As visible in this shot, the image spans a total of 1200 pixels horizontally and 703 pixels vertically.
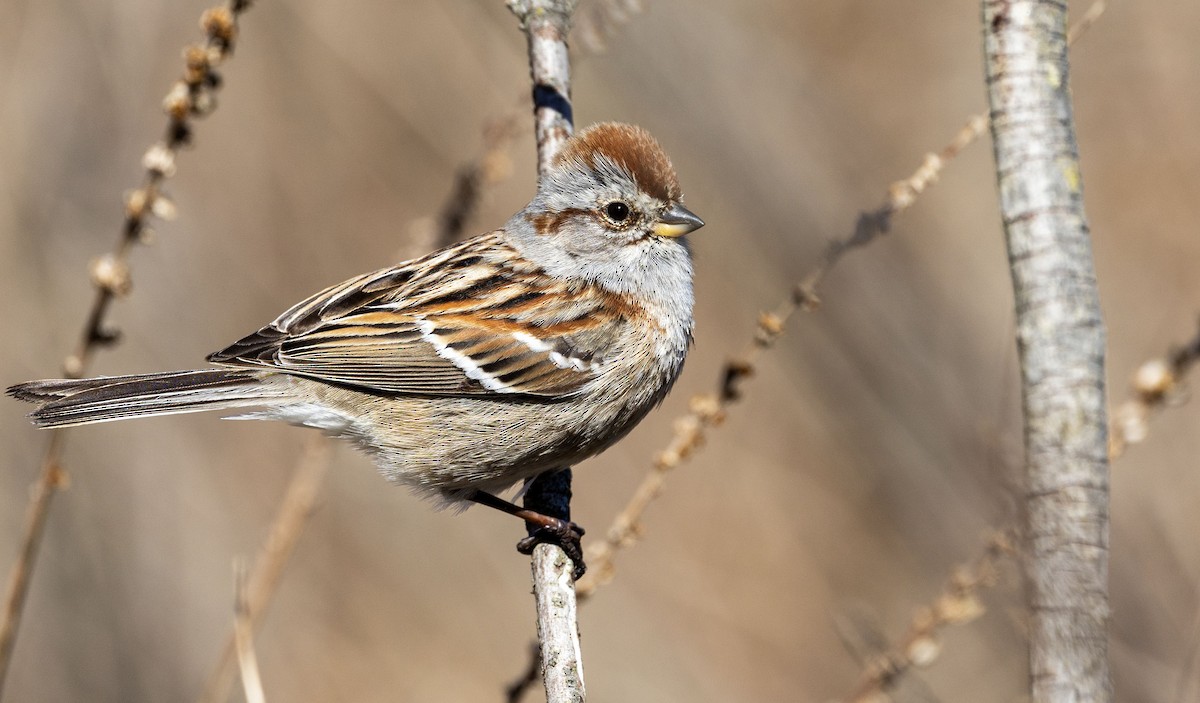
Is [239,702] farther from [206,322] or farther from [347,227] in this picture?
[347,227]

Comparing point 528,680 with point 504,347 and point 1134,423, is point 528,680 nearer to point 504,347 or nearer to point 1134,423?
point 504,347

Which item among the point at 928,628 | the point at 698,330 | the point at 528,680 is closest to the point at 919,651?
the point at 928,628

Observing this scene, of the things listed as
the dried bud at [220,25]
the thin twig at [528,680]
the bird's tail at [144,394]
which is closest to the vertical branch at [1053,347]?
the thin twig at [528,680]

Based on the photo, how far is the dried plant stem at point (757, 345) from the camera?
2670mm

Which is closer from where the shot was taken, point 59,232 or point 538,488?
point 538,488

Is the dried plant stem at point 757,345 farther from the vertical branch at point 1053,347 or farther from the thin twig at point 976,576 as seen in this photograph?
the thin twig at point 976,576

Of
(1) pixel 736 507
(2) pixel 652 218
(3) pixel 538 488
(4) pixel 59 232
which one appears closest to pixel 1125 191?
(1) pixel 736 507

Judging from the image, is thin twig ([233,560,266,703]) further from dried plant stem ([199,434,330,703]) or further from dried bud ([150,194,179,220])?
dried bud ([150,194,179,220])

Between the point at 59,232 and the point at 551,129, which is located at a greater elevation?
the point at 59,232

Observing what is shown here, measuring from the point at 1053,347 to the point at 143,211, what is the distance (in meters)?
2.18

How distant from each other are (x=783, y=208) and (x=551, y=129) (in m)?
1.96

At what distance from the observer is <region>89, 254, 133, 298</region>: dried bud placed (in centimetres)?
276

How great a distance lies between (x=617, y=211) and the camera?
12.0ft

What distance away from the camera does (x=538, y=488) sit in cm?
358
